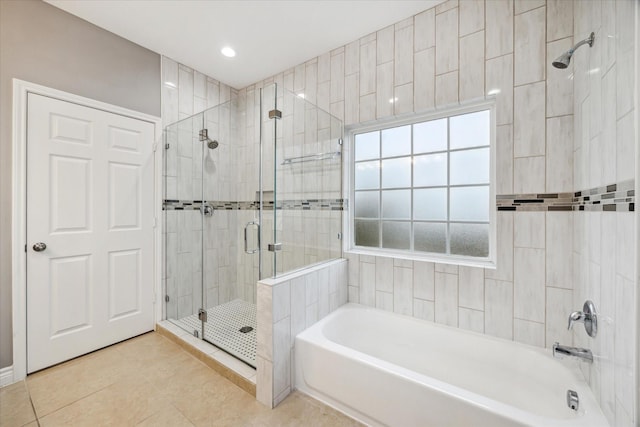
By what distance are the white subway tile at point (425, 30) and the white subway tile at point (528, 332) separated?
6.79ft

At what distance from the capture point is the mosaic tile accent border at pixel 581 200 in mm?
969

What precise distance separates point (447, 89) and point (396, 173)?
74cm

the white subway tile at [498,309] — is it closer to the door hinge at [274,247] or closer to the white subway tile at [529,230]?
the white subway tile at [529,230]

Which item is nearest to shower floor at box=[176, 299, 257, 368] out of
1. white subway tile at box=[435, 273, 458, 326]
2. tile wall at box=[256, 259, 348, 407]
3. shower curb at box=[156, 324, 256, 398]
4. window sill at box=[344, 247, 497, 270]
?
shower curb at box=[156, 324, 256, 398]

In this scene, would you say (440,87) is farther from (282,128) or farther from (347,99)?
(282,128)

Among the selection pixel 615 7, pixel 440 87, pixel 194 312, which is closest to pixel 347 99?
pixel 440 87

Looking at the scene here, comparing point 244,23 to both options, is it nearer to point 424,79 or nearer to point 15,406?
point 424,79

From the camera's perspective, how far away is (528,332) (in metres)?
1.69

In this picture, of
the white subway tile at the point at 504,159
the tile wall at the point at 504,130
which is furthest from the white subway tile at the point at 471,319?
the white subway tile at the point at 504,159

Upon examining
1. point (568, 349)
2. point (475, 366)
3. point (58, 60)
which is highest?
point (58, 60)

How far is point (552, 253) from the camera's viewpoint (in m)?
1.63

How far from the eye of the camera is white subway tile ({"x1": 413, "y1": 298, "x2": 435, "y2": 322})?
202 cm

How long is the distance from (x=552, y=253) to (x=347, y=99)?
194 centimetres

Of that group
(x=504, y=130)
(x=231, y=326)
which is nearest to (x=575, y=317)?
(x=504, y=130)
